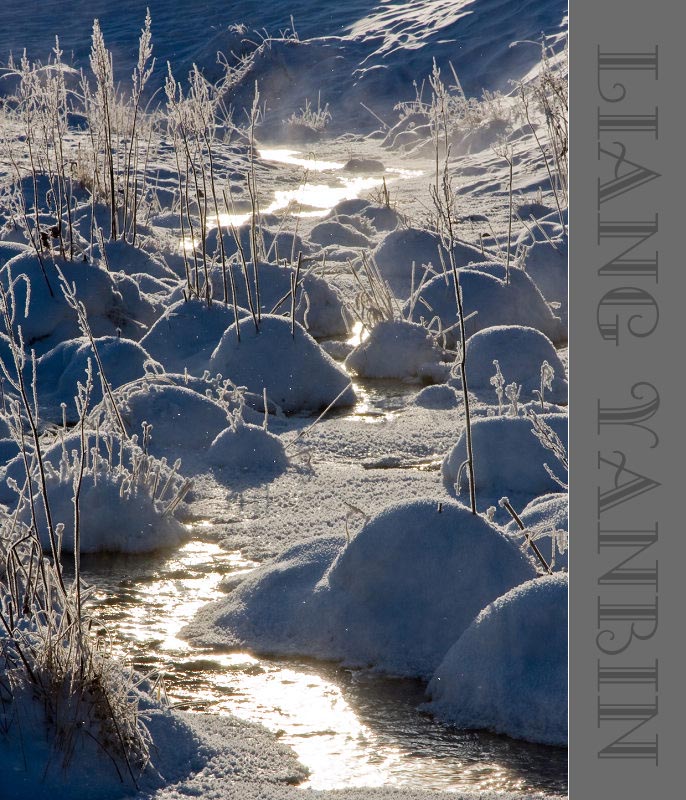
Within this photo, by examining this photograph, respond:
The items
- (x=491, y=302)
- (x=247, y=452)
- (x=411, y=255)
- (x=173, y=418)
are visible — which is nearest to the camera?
(x=247, y=452)

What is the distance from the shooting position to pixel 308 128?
62.4 feet

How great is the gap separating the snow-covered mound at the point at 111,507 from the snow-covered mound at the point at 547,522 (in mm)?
1134

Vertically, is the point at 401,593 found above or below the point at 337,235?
below

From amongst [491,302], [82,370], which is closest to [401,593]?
[82,370]

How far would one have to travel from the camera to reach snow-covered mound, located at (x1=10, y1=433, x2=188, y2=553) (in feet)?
11.7

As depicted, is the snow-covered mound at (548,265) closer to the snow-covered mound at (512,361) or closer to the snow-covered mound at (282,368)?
the snow-covered mound at (512,361)

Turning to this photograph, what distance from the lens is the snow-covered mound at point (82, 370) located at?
500 centimetres

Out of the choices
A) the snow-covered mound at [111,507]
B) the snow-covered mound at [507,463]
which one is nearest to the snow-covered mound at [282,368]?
the snow-covered mound at [507,463]

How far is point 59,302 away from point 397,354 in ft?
5.87

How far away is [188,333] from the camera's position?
18.4 feet

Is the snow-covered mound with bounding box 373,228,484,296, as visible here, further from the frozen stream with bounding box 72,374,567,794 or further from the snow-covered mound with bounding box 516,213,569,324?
the frozen stream with bounding box 72,374,567,794

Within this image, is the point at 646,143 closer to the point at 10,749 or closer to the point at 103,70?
the point at 10,749

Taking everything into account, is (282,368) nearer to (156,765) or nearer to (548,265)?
(548,265)

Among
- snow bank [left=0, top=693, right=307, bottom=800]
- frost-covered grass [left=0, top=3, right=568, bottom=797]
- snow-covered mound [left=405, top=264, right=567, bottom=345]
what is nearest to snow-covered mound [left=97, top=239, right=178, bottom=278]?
frost-covered grass [left=0, top=3, right=568, bottom=797]
